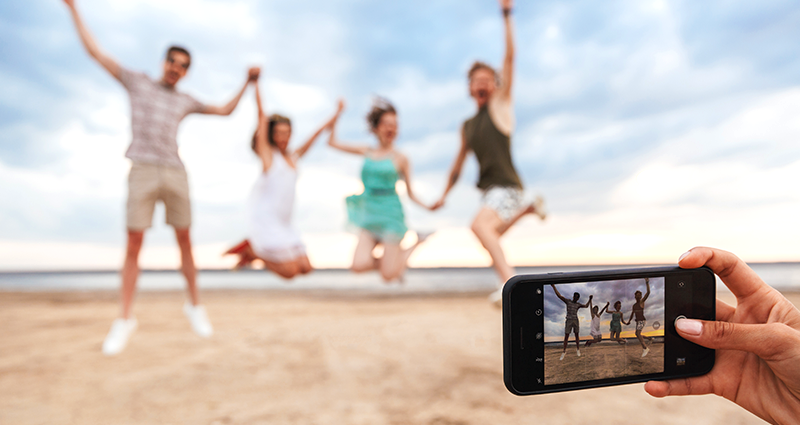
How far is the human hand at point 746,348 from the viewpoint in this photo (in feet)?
3.67

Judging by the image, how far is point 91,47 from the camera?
11.0 feet

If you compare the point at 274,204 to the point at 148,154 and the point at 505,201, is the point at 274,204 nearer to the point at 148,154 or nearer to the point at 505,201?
the point at 148,154

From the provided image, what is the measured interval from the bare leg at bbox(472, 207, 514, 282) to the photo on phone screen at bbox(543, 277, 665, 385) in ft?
8.38

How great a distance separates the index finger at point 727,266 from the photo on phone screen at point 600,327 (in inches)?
5.2

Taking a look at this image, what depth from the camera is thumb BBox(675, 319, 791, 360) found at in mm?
1085

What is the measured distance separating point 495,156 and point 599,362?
3.01 meters

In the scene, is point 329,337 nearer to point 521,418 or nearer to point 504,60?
point 521,418

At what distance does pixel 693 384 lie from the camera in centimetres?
130

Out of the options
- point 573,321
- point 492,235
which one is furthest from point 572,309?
point 492,235

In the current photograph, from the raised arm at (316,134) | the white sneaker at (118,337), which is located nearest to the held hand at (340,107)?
the raised arm at (316,134)

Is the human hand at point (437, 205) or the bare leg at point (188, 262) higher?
the human hand at point (437, 205)

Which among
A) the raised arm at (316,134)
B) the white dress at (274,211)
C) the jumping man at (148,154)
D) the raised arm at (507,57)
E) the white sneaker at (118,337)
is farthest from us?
the raised arm at (316,134)

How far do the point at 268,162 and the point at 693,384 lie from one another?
431 centimetres

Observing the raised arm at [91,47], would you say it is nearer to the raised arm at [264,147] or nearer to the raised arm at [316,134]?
the raised arm at [264,147]
